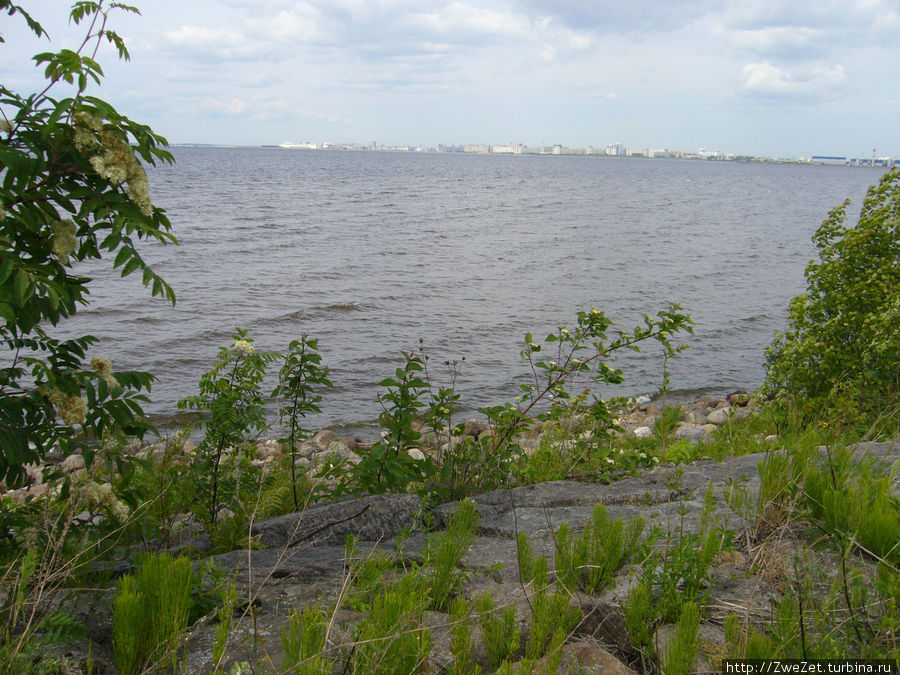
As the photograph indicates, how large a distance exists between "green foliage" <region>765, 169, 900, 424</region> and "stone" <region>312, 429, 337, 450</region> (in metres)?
6.66

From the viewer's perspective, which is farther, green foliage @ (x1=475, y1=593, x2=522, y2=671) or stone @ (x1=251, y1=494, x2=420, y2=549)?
stone @ (x1=251, y1=494, x2=420, y2=549)

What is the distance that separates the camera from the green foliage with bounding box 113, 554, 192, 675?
7.57 ft

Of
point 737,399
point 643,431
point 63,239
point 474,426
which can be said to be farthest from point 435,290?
point 63,239

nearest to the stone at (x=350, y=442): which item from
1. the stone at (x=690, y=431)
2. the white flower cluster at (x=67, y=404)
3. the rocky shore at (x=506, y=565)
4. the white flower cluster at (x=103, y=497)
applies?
the stone at (x=690, y=431)

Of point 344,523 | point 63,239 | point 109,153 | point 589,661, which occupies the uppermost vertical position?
point 109,153

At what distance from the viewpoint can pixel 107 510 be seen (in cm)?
348

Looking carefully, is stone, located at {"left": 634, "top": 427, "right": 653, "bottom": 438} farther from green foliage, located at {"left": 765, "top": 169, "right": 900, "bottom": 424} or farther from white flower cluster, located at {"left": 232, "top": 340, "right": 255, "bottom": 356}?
white flower cluster, located at {"left": 232, "top": 340, "right": 255, "bottom": 356}

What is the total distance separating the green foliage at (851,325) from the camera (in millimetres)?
6754

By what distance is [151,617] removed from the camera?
2475 millimetres

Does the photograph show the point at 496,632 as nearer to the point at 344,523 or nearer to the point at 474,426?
the point at 344,523

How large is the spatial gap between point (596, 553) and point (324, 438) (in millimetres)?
7936

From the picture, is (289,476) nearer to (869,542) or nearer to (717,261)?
(869,542)

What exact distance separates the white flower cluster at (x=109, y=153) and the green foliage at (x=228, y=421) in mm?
2000

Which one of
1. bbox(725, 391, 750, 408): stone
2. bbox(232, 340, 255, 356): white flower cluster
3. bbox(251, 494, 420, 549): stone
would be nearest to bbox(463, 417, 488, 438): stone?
bbox(725, 391, 750, 408): stone
